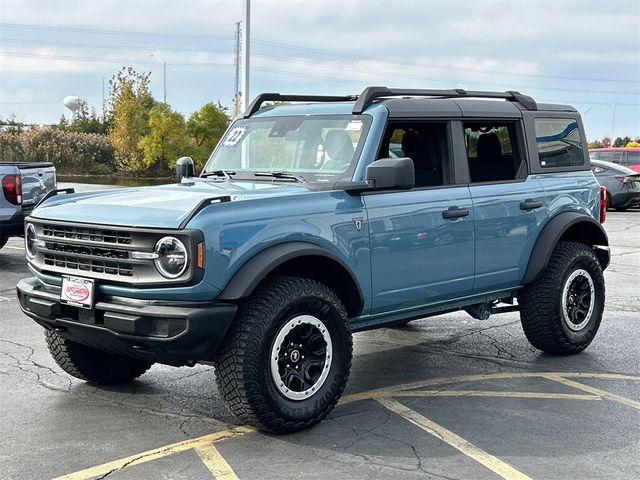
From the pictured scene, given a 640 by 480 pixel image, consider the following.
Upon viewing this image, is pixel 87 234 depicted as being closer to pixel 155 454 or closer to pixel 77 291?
pixel 77 291

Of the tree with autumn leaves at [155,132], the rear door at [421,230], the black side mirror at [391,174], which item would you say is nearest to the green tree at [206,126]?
the tree with autumn leaves at [155,132]

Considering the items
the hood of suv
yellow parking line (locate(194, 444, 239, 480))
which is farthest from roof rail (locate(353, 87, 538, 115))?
yellow parking line (locate(194, 444, 239, 480))

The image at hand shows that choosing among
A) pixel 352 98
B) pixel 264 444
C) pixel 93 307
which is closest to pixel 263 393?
pixel 264 444

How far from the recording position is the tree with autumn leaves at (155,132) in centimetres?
3919

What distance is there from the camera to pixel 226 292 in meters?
4.98

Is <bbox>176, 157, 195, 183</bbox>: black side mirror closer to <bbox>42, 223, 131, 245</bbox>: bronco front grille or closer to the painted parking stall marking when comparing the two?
<bbox>42, 223, 131, 245</bbox>: bronco front grille

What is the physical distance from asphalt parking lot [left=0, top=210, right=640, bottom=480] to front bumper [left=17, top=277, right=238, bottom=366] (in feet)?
1.72

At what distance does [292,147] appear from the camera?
645 centimetres

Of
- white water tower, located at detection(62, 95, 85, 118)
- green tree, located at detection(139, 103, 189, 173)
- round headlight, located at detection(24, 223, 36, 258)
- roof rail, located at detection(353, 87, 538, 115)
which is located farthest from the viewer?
white water tower, located at detection(62, 95, 85, 118)

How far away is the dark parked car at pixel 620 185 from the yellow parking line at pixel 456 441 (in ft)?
61.3

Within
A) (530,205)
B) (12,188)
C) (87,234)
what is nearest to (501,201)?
(530,205)

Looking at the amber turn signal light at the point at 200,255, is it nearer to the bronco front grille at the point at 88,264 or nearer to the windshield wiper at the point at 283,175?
the bronco front grille at the point at 88,264

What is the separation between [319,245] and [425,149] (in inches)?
65.5

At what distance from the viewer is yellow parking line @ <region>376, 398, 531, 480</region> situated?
15.3 ft
